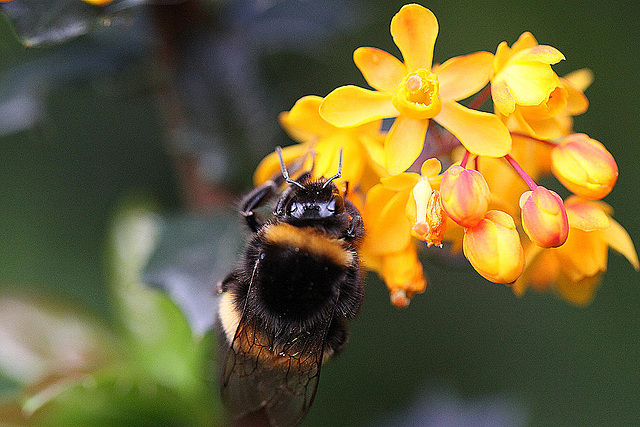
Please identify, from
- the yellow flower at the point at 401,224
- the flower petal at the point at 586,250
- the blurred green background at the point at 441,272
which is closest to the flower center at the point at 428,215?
the yellow flower at the point at 401,224

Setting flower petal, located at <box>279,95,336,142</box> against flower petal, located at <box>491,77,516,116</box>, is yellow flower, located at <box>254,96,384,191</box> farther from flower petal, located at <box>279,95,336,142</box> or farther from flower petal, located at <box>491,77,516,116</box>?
flower petal, located at <box>491,77,516,116</box>

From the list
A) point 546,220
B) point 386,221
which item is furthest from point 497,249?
point 386,221

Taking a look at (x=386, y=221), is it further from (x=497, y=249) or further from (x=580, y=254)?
(x=580, y=254)

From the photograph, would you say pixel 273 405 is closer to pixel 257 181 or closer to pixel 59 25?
pixel 257 181

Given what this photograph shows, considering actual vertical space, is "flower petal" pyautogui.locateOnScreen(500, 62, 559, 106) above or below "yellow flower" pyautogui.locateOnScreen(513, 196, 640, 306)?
above

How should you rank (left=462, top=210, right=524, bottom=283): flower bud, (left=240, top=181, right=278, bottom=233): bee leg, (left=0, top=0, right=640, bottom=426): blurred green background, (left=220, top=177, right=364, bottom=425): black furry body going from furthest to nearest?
(left=0, top=0, right=640, bottom=426): blurred green background < (left=240, top=181, right=278, bottom=233): bee leg < (left=220, top=177, right=364, bottom=425): black furry body < (left=462, top=210, right=524, bottom=283): flower bud

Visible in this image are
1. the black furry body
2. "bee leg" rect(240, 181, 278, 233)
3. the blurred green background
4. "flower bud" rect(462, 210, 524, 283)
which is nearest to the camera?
"flower bud" rect(462, 210, 524, 283)

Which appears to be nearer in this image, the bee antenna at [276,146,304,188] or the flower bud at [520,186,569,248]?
the flower bud at [520,186,569,248]

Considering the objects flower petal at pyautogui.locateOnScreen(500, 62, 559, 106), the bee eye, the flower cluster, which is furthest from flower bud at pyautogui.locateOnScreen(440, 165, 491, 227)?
the bee eye
